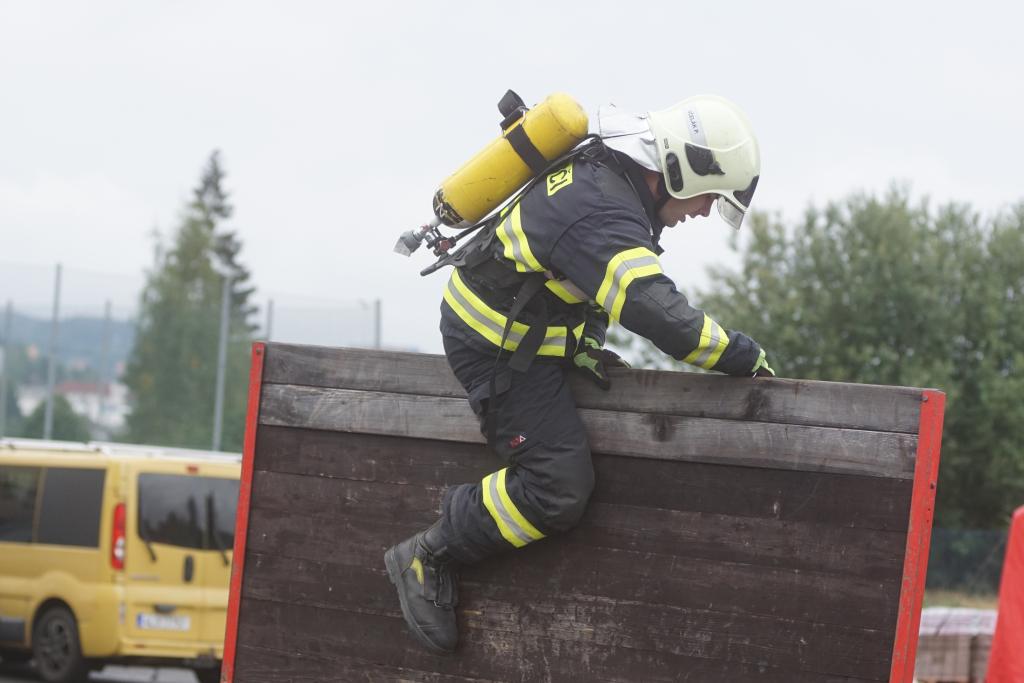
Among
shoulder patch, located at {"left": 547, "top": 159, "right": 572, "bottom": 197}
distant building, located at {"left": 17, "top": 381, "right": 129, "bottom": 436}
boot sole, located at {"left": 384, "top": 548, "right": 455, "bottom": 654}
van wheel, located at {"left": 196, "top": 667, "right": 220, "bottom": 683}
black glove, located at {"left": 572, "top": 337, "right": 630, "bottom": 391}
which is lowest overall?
van wheel, located at {"left": 196, "top": 667, "right": 220, "bottom": 683}

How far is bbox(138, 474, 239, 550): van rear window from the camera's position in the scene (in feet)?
36.4

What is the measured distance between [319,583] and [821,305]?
26534 millimetres

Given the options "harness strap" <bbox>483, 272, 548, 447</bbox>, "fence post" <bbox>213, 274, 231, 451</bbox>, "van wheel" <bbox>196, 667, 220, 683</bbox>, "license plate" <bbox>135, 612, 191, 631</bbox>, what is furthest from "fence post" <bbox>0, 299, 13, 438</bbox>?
"harness strap" <bbox>483, 272, 548, 447</bbox>

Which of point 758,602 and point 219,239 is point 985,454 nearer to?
point 758,602

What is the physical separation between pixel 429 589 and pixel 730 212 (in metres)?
1.57

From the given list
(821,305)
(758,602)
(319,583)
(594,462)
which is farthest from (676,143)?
(821,305)

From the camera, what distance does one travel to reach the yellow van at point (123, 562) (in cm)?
1101

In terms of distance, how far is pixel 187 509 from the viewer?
440 inches

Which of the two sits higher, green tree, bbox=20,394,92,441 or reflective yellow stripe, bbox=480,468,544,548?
reflective yellow stripe, bbox=480,468,544,548

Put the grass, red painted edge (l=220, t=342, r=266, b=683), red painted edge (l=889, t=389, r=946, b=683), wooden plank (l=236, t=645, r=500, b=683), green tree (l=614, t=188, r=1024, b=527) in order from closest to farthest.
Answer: red painted edge (l=889, t=389, r=946, b=683)
wooden plank (l=236, t=645, r=500, b=683)
red painted edge (l=220, t=342, r=266, b=683)
the grass
green tree (l=614, t=188, r=1024, b=527)

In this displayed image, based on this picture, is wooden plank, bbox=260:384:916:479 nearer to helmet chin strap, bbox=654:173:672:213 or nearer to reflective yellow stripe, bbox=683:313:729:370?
reflective yellow stripe, bbox=683:313:729:370

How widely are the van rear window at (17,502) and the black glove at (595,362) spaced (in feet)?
27.2

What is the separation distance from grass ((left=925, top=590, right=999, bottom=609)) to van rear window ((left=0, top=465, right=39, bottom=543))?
53.2 ft

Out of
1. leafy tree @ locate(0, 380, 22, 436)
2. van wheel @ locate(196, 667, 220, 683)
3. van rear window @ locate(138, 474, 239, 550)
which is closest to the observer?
van rear window @ locate(138, 474, 239, 550)
